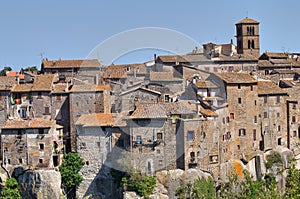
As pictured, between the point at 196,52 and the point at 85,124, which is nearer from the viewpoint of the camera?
the point at 85,124

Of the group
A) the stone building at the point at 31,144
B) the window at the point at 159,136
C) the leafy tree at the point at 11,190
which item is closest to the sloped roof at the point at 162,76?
the stone building at the point at 31,144

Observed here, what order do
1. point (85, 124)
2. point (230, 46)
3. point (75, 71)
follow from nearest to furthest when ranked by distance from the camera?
1. point (85, 124)
2. point (75, 71)
3. point (230, 46)

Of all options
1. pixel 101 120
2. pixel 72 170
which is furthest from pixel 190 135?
pixel 72 170

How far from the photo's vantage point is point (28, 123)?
47281 millimetres

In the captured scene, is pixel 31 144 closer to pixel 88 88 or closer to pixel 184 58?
pixel 88 88

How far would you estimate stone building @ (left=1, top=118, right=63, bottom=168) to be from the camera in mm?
47031

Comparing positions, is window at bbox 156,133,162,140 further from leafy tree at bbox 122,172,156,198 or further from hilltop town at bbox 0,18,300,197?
leafy tree at bbox 122,172,156,198

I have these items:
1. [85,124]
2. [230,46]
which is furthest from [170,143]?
[230,46]

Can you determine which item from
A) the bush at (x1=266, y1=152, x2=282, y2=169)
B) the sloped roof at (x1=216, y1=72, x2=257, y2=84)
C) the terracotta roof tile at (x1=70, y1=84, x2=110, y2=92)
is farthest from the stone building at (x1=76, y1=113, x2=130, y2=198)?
the bush at (x1=266, y1=152, x2=282, y2=169)

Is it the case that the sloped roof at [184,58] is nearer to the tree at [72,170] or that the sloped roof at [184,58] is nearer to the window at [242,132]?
the window at [242,132]

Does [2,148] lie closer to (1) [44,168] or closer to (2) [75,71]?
(1) [44,168]

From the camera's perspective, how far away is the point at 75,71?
60.3 metres

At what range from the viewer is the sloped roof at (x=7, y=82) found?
51.0 metres

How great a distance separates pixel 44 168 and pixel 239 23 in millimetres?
37740
